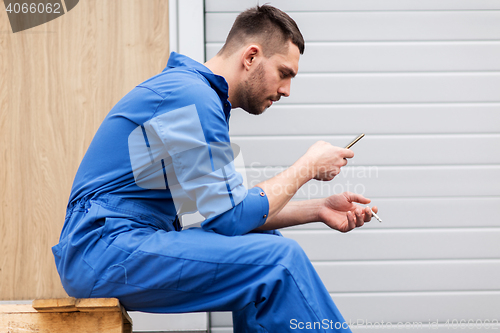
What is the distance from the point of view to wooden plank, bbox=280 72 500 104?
7.88ft

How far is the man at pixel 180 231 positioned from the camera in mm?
1054

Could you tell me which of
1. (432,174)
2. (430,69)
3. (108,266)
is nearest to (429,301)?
(432,174)

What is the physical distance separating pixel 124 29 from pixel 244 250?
1.73m

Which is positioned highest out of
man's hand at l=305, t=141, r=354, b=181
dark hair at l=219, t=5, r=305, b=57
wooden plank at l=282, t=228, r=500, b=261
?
dark hair at l=219, t=5, r=305, b=57

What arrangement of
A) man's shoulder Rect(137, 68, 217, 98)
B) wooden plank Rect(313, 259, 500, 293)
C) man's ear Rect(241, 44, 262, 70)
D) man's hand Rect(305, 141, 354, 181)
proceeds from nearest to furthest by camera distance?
man's shoulder Rect(137, 68, 217, 98) → man's hand Rect(305, 141, 354, 181) → man's ear Rect(241, 44, 262, 70) → wooden plank Rect(313, 259, 500, 293)

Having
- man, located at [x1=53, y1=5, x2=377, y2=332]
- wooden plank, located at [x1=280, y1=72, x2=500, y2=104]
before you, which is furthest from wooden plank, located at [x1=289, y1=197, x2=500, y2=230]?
man, located at [x1=53, y1=5, x2=377, y2=332]

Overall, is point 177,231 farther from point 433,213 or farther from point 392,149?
point 433,213

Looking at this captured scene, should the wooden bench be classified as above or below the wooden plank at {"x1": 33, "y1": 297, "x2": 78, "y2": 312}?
below

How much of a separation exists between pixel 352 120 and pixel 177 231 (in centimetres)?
156

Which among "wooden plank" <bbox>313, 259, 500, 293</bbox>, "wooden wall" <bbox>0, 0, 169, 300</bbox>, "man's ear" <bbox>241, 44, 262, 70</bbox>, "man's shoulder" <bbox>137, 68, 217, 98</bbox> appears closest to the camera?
"man's shoulder" <bbox>137, 68, 217, 98</bbox>

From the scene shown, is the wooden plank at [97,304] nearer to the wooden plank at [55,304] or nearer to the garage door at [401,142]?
the wooden plank at [55,304]

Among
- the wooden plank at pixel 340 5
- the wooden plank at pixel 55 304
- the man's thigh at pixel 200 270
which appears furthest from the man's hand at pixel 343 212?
the wooden plank at pixel 340 5

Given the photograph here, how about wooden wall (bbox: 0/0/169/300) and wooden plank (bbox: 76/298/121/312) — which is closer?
wooden plank (bbox: 76/298/121/312)

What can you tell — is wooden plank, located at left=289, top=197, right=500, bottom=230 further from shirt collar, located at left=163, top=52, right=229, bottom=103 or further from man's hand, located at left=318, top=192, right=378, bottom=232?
shirt collar, located at left=163, top=52, right=229, bottom=103
